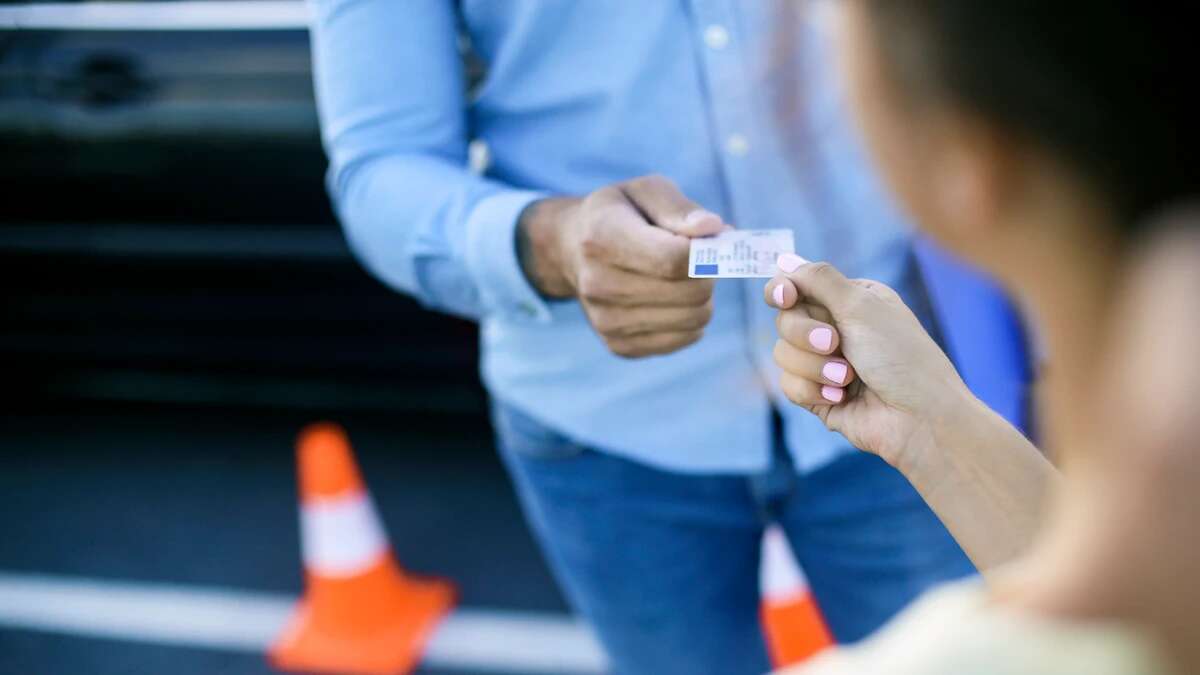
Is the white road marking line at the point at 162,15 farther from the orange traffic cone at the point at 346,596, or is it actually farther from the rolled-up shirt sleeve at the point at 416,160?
the rolled-up shirt sleeve at the point at 416,160

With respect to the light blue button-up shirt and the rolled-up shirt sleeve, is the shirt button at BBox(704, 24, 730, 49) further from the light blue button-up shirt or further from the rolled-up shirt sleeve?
the rolled-up shirt sleeve

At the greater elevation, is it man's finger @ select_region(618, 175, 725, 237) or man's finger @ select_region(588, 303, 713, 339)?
man's finger @ select_region(618, 175, 725, 237)

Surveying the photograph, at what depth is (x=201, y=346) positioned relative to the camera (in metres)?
3.20

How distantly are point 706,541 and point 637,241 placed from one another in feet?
1.79

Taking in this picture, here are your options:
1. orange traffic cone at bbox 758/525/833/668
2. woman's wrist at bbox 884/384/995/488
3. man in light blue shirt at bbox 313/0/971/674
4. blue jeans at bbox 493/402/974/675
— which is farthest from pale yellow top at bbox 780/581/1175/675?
orange traffic cone at bbox 758/525/833/668

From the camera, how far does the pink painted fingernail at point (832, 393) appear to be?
93 cm

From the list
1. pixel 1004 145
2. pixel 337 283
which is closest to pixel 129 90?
pixel 337 283

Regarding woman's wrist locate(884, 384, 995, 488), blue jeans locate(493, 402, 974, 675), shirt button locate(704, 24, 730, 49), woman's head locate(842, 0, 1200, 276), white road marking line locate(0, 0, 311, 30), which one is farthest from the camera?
white road marking line locate(0, 0, 311, 30)

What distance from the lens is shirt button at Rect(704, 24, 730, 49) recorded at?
1.18 m

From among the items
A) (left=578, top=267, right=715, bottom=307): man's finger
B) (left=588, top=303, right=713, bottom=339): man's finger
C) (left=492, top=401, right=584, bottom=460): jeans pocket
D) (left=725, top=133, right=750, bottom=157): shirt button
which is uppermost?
(left=725, top=133, right=750, bottom=157): shirt button

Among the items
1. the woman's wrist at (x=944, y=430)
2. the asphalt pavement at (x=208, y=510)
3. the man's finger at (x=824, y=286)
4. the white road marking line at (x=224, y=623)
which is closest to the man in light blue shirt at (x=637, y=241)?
the man's finger at (x=824, y=286)

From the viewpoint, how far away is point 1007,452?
0.82 metres

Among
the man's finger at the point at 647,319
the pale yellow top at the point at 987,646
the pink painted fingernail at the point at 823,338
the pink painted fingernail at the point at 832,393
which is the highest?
the man's finger at the point at 647,319

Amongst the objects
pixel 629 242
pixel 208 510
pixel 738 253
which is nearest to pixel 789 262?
pixel 738 253
